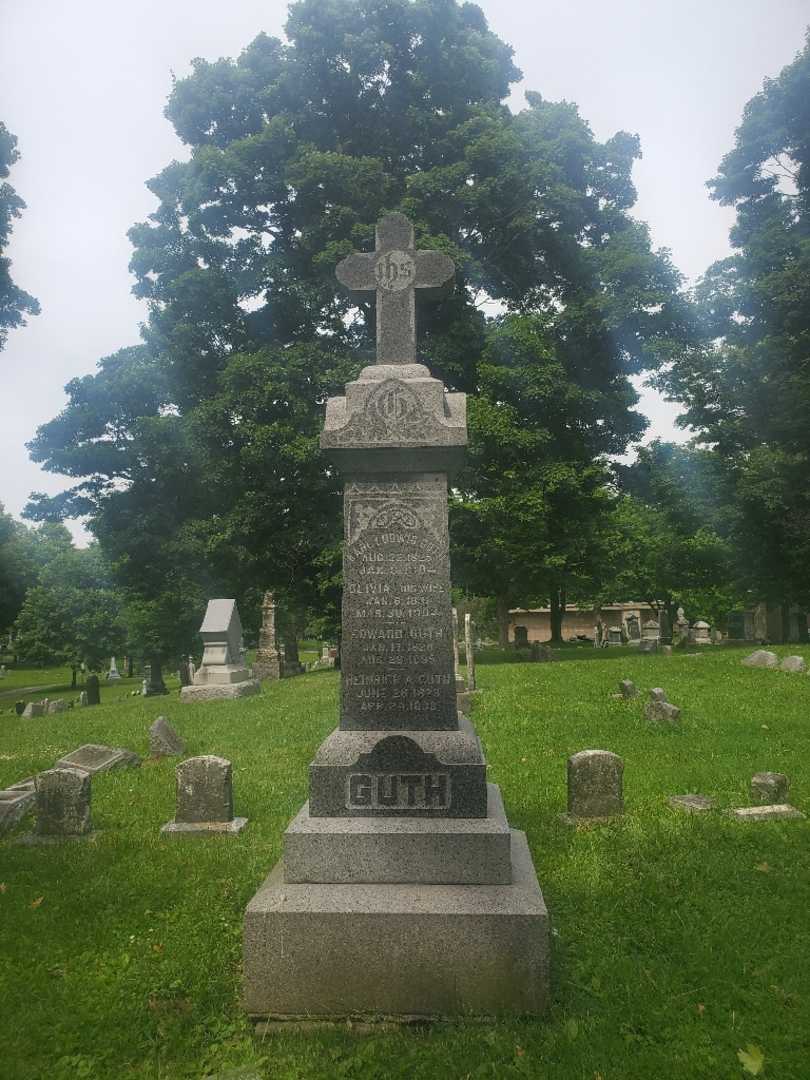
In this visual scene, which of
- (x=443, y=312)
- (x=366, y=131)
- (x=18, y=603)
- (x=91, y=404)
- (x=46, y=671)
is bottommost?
(x=46, y=671)

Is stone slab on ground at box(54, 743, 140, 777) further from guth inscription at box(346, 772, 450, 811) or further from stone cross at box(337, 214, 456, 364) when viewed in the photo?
stone cross at box(337, 214, 456, 364)

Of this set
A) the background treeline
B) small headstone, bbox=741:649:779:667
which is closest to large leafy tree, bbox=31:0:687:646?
the background treeline

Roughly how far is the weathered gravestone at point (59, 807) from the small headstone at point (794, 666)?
48.3ft

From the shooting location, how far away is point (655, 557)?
1511 inches

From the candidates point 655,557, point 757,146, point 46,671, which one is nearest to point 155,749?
point 757,146

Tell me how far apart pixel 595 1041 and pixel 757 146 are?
31648mm

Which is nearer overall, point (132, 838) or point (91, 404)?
point (132, 838)

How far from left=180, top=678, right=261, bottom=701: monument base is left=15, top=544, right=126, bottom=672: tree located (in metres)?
24.7

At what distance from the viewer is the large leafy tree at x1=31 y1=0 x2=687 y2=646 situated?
875 inches

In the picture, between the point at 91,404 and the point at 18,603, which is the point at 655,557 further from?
the point at 18,603

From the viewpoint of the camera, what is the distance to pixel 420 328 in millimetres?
23672

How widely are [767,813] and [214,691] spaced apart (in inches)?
564

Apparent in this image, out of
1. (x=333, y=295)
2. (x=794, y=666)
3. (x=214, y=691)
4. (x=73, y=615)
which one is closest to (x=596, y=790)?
(x=794, y=666)

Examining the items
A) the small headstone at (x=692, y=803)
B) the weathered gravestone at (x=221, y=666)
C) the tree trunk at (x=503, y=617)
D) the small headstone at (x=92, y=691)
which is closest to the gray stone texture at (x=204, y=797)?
the small headstone at (x=692, y=803)
